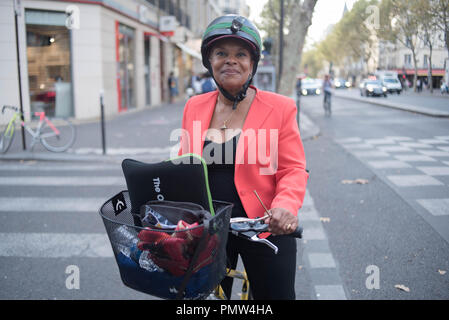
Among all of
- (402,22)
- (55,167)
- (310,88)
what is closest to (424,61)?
(402,22)

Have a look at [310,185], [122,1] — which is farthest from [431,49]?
[122,1]

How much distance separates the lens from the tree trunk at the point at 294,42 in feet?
51.9

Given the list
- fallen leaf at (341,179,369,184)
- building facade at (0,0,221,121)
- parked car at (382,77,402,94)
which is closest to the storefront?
building facade at (0,0,221,121)

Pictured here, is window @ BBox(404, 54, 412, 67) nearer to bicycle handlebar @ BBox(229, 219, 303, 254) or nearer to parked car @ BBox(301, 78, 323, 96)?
bicycle handlebar @ BBox(229, 219, 303, 254)

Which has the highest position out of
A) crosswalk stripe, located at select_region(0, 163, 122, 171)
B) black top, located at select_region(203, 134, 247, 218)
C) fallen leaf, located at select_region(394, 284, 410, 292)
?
black top, located at select_region(203, 134, 247, 218)

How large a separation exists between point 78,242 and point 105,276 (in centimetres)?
95

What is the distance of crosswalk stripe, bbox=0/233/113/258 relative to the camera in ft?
14.5

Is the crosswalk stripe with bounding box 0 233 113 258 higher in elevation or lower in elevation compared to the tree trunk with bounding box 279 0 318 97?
lower

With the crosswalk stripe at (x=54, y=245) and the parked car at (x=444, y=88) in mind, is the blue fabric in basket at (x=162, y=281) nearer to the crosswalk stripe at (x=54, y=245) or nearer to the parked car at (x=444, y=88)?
the parked car at (x=444, y=88)

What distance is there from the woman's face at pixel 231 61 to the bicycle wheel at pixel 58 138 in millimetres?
8907

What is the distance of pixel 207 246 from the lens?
1.51 meters

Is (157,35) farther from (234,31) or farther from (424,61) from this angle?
(234,31)

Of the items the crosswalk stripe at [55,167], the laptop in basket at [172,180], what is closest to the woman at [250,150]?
the laptop in basket at [172,180]

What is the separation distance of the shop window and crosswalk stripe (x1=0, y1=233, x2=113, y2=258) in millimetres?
12338
